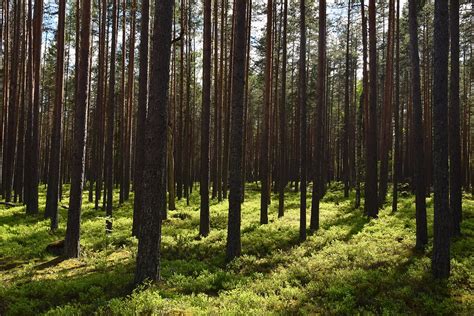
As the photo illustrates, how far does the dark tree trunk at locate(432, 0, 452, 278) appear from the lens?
884cm

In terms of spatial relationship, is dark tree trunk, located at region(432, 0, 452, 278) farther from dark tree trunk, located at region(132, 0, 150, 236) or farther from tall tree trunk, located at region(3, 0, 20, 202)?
tall tree trunk, located at region(3, 0, 20, 202)

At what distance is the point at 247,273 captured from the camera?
9680 mm

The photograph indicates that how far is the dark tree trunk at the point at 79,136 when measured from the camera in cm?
1041

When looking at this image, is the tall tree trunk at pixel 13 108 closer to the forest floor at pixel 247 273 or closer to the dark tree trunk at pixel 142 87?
the forest floor at pixel 247 273

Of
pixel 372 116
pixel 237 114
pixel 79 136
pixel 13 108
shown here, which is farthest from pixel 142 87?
pixel 13 108

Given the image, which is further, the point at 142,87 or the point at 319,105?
the point at 319,105

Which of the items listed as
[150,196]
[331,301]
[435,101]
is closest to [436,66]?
[435,101]

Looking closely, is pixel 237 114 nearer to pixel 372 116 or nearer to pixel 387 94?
pixel 372 116

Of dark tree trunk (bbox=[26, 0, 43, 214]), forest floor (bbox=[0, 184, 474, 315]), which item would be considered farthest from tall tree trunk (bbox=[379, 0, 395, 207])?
dark tree trunk (bbox=[26, 0, 43, 214])

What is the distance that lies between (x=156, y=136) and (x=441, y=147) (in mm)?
6478

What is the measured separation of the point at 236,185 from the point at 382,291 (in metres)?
4.32

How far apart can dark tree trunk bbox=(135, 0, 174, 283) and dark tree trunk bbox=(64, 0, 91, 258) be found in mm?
3420

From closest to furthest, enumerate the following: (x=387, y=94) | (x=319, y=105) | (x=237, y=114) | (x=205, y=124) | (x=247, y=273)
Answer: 1. (x=247, y=273)
2. (x=237, y=114)
3. (x=205, y=124)
4. (x=319, y=105)
5. (x=387, y=94)

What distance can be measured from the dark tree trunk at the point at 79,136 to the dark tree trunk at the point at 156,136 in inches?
135
